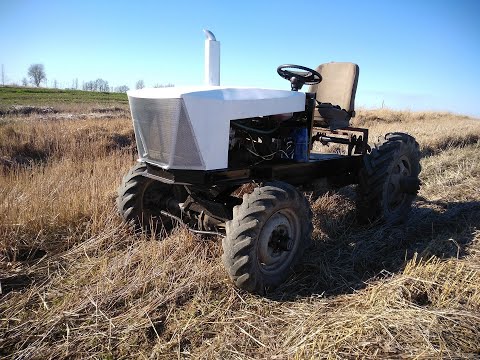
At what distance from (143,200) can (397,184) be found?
268 cm

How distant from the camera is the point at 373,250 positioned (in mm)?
3656

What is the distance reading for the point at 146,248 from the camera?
11.0ft

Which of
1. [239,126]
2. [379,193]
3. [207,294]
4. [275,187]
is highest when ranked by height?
[239,126]

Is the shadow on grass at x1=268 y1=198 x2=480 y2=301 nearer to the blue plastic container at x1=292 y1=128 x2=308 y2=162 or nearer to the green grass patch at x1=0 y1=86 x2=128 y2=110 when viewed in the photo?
the blue plastic container at x1=292 y1=128 x2=308 y2=162

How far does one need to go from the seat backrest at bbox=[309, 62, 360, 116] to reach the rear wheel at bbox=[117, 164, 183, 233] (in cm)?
227

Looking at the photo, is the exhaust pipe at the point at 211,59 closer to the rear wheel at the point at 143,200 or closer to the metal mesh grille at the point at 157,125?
the metal mesh grille at the point at 157,125

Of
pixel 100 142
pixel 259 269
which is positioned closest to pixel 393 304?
pixel 259 269

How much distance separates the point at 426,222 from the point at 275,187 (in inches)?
89.4

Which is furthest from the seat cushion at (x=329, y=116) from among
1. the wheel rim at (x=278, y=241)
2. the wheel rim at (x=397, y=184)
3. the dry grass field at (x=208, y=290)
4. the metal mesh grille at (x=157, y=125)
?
the metal mesh grille at (x=157, y=125)

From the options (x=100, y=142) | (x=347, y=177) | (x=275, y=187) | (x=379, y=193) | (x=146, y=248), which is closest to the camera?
(x=275, y=187)

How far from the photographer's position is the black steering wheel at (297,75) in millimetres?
3572

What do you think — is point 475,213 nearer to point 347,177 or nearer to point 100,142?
point 347,177

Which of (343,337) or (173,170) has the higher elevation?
(173,170)

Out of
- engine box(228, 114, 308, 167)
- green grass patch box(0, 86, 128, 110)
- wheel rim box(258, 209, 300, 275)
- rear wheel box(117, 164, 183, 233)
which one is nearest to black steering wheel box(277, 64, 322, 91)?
Result: engine box(228, 114, 308, 167)
